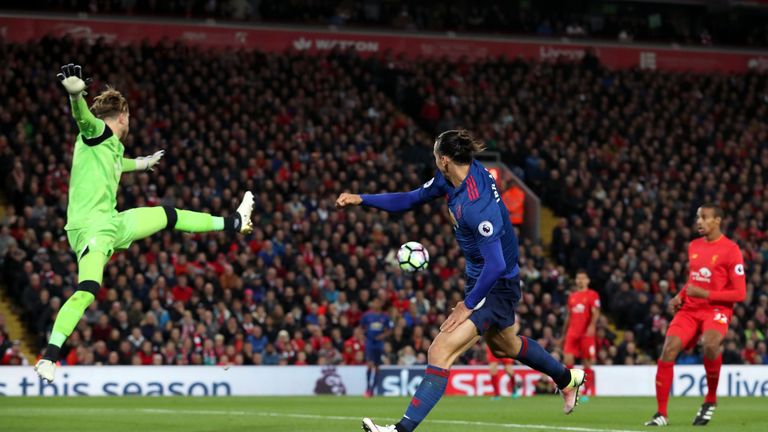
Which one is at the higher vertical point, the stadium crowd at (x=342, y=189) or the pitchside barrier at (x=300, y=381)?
the stadium crowd at (x=342, y=189)

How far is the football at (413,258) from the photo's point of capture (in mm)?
11055

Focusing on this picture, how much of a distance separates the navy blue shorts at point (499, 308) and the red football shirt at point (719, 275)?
404 cm

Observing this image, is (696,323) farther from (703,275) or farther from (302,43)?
(302,43)

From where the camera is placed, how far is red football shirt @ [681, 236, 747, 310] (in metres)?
13.9

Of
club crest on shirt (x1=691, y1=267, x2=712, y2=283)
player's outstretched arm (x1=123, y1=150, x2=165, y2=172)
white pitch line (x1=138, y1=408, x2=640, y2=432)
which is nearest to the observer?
player's outstretched arm (x1=123, y1=150, x2=165, y2=172)

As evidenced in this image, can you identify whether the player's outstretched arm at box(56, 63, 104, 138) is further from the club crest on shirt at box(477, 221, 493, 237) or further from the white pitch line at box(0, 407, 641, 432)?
the white pitch line at box(0, 407, 641, 432)

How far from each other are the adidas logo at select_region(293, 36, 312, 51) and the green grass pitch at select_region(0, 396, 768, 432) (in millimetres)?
17595

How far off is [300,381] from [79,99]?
45.7 feet

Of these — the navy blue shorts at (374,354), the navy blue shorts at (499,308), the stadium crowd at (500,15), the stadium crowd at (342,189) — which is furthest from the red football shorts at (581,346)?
the stadium crowd at (500,15)

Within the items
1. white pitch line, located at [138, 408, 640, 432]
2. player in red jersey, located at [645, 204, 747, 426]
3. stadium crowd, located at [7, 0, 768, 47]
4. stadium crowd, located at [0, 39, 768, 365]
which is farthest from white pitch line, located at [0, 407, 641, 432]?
stadium crowd, located at [7, 0, 768, 47]

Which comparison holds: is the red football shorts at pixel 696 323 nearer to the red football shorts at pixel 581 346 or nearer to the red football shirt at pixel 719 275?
the red football shirt at pixel 719 275

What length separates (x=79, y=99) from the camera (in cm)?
1050

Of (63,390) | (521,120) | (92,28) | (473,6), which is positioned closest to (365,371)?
(63,390)

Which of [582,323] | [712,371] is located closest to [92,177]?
[712,371]
